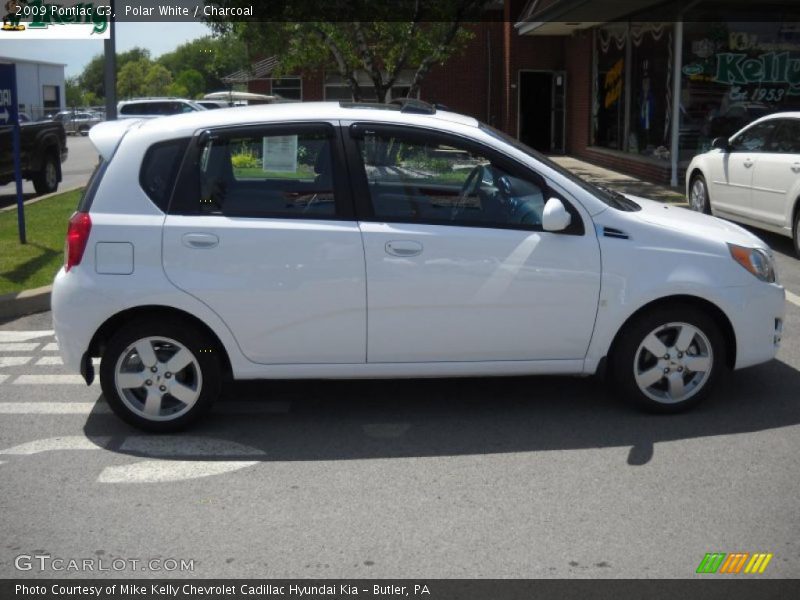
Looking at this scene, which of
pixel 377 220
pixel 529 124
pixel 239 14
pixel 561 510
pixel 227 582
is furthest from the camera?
pixel 529 124

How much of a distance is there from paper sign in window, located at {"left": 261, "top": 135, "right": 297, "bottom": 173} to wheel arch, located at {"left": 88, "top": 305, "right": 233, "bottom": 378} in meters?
0.94

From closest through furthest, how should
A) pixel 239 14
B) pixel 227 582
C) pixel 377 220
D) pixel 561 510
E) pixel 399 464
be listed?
pixel 227 582 → pixel 561 510 → pixel 399 464 → pixel 377 220 → pixel 239 14

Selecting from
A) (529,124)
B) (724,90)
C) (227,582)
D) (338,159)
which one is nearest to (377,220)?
(338,159)

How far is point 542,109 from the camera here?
2977 cm

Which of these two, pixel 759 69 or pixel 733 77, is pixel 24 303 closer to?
pixel 733 77

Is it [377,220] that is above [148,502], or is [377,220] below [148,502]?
above

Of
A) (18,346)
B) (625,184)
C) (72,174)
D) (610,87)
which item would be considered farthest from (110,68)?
(610,87)

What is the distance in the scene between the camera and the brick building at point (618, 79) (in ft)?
60.6

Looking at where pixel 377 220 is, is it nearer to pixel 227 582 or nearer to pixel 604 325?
pixel 604 325

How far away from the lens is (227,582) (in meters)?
3.93

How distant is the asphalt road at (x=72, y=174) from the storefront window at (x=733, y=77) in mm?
12214

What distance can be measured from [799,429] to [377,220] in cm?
262

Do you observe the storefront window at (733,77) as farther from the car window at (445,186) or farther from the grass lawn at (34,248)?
the car window at (445,186)

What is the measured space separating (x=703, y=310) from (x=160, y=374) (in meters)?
3.11
